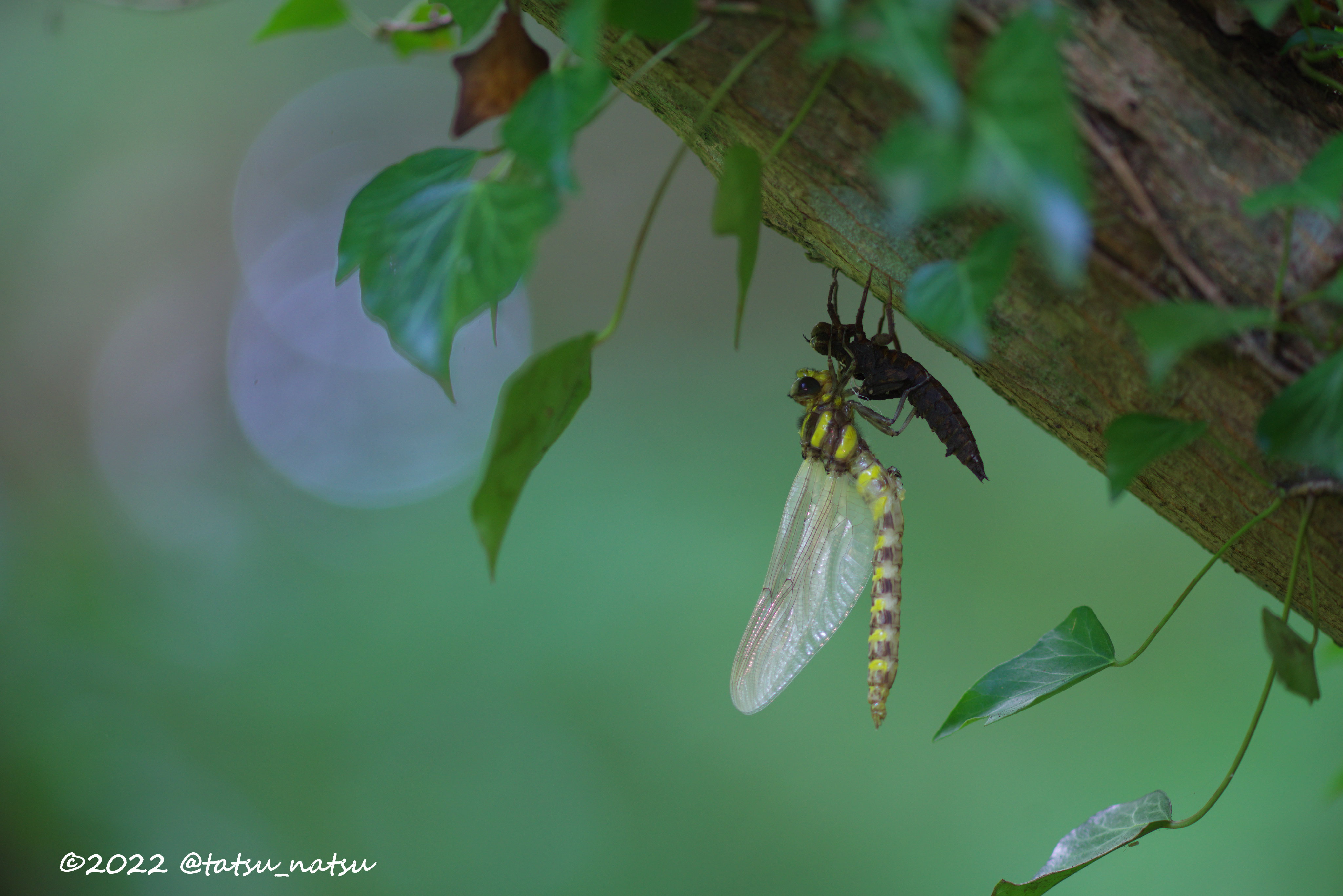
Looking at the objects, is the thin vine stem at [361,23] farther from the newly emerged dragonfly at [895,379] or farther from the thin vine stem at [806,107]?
the newly emerged dragonfly at [895,379]

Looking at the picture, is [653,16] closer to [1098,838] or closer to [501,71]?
[501,71]

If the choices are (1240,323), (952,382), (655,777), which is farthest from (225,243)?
(1240,323)

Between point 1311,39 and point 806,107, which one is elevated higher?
point 1311,39

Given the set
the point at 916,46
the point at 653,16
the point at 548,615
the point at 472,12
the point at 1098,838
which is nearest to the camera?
the point at 916,46

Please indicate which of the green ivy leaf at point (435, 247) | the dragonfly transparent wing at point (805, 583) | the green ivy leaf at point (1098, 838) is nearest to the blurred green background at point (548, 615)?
the dragonfly transparent wing at point (805, 583)

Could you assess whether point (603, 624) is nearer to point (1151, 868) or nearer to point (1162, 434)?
point (1151, 868)

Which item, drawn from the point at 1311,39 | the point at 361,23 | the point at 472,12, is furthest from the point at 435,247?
the point at 1311,39

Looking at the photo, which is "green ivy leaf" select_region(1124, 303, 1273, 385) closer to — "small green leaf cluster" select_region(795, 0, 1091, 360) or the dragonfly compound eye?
"small green leaf cluster" select_region(795, 0, 1091, 360)
